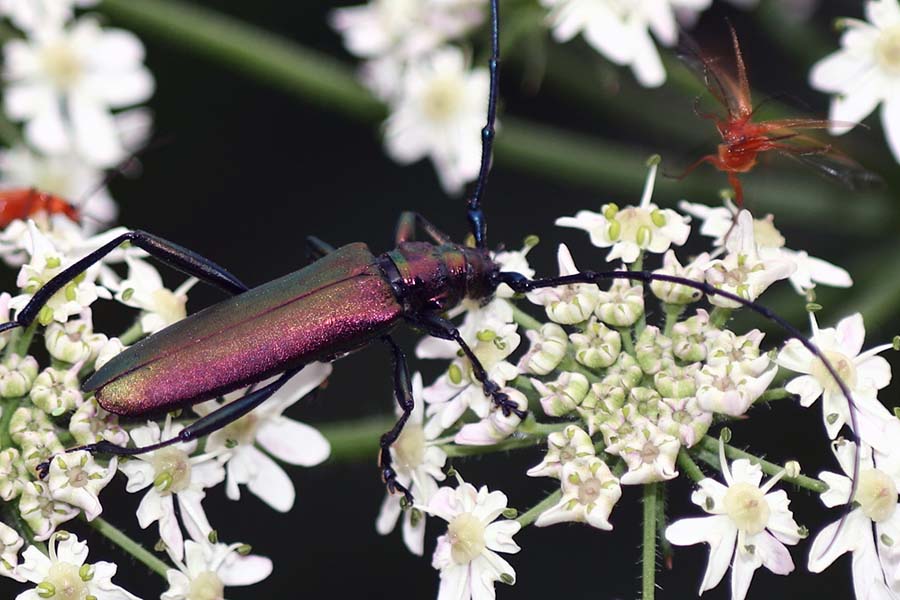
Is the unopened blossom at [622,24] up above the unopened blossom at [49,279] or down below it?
above

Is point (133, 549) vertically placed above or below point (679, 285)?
below

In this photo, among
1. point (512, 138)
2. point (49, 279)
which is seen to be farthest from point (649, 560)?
point (512, 138)

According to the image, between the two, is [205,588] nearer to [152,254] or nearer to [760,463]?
[152,254]

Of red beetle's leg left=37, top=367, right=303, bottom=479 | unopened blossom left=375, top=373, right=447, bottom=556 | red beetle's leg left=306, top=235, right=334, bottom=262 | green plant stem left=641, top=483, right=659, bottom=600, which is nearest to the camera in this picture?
green plant stem left=641, top=483, right=659, bottom=600

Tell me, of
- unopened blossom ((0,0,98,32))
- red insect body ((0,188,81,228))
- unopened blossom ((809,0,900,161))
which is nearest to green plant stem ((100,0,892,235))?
unopened blossom ((0,0,98,32))

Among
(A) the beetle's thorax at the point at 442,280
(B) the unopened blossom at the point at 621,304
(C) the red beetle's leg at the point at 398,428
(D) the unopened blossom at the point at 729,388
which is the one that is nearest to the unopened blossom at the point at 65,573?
(C) the red beetle's leg at the point at 398,428

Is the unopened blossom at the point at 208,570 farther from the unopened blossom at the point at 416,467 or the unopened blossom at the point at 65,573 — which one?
the unopened blossom at the point at 416,467

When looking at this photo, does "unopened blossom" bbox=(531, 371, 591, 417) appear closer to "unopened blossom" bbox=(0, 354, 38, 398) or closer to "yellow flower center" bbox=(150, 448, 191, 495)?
"yellow flower center" bbox=(150, 448, 191, 495)

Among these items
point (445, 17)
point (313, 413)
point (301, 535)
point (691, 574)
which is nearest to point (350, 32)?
point (445, 17)
